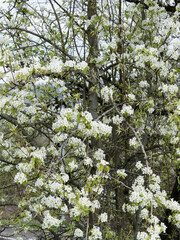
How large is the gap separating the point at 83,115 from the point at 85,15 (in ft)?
6.63

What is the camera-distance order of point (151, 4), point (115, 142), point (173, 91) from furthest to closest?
point (115, 142)
point (151, 4)
point (173, 91)

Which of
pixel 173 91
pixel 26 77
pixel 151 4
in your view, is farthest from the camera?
pixel 151 4

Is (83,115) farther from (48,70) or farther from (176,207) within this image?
(176,207)

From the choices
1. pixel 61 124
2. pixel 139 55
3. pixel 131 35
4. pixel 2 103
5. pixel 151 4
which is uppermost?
pixel 151 4

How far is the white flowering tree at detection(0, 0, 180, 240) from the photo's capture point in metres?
2.69

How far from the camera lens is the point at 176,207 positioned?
2914mm

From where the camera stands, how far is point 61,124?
8.77 ft

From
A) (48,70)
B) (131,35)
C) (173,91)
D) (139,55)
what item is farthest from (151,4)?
(48,70)

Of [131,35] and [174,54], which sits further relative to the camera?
[131,35]

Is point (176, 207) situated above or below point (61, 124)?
below

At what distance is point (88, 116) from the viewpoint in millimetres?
2582

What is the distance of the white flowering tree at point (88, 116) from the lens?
106 inches

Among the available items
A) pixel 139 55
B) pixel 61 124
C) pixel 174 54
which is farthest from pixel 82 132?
pixel 174 54

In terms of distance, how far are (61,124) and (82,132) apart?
23cm
